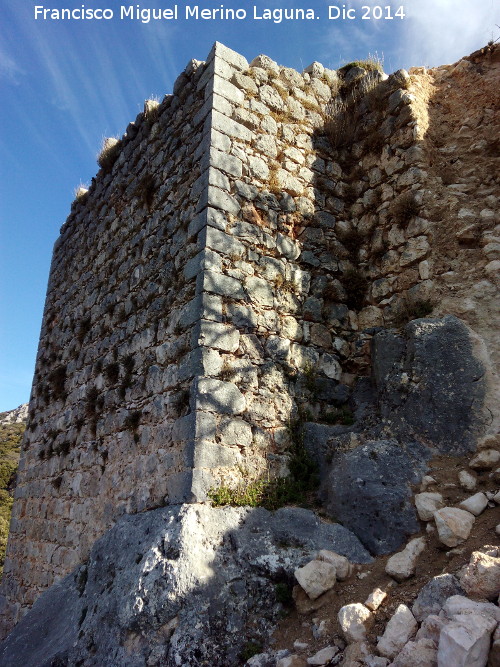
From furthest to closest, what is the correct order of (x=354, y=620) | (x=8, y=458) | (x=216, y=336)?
(x=8, y=458)
(x=216, y=336)
(x=354, y=620)

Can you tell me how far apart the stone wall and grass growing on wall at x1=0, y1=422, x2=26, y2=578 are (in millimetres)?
7473

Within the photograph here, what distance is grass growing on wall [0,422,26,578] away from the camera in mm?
12927

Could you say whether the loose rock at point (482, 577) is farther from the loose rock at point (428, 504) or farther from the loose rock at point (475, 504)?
the loose rock at point (428, 504)

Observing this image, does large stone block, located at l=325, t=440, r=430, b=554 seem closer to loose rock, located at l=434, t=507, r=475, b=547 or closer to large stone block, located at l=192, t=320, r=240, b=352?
loose rock, located at l=434, t=507, r=475, b=547

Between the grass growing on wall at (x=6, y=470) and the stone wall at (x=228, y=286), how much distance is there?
24.5 feet

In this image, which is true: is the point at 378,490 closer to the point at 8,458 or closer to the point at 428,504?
the point at 428,504

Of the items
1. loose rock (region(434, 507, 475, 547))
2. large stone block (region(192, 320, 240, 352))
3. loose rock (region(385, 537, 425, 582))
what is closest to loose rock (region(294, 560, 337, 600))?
loose rock (region(385, 537, 425, 582))

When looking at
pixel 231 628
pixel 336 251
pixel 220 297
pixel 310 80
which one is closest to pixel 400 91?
pixel 310 80

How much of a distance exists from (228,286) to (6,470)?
15.0 m

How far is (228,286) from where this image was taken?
4090 millimetres

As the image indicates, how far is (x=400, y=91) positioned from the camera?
4.95 m

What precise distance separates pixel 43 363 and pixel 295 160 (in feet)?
14.5

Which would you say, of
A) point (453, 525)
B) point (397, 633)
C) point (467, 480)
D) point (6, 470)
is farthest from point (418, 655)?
point (6, 470)

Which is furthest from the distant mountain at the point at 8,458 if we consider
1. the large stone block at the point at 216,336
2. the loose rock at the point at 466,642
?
the loose rock at the point at 466,642
